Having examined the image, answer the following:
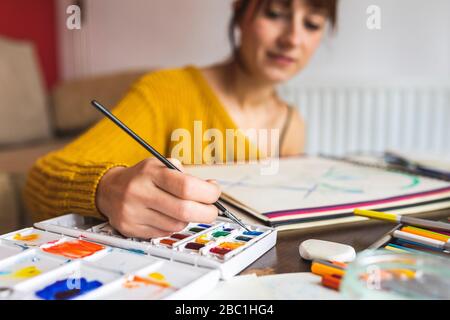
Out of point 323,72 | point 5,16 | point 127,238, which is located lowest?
point 127,238

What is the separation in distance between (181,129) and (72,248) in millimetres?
410

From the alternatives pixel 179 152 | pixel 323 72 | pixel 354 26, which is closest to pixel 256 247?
pixel 179 152

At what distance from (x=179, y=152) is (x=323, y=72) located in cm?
93

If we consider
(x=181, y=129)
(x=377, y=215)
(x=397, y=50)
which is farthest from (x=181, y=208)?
(x=397, y=50)

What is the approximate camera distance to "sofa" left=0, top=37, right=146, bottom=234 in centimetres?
127

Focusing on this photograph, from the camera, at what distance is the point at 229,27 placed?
2.41ft

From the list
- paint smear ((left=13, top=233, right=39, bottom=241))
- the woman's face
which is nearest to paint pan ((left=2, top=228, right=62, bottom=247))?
paint smear ((left=13, top=233, right=39, bottom=241))

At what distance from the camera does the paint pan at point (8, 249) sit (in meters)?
0.26

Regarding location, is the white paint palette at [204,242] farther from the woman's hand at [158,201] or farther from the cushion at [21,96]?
the cushion at [21,96]

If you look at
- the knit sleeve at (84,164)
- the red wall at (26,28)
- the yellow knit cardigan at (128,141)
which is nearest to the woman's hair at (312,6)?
the yellow knit cardigan at (128,141)

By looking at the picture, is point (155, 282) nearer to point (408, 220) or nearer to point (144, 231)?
point (144, 231)

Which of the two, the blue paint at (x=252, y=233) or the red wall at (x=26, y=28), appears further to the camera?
the red wall at (x=26, y=28)

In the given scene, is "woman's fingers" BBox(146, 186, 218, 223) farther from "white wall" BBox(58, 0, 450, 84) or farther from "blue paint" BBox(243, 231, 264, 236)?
"white wall" BBox(58, 0, 450, 84)
